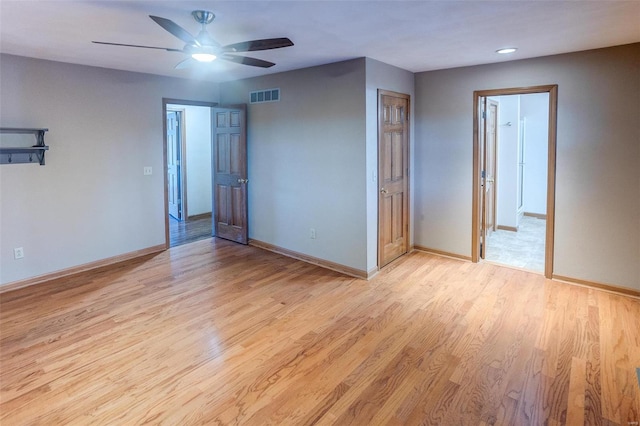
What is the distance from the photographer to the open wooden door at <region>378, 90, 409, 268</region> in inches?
174

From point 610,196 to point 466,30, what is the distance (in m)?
2.26

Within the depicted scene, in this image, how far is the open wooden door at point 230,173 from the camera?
5473 millimetres

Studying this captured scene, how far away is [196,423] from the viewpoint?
208 cm

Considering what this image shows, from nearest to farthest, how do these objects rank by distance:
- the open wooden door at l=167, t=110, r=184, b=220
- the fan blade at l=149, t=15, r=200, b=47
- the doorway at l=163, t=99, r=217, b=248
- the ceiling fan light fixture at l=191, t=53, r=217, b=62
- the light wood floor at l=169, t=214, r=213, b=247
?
the fan blade at l=149, t=15, r=200, b=47
the ceiling fan light fixture at l=191, t=53, r=217, b=62
the light wood floor at l=169, t=214, r=213, b=247
the doorway at l=163, t=99, r=217, b=248
the open wooden door at l=167, t=110, r=184, b=220

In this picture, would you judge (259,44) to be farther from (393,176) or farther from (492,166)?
(492,166)

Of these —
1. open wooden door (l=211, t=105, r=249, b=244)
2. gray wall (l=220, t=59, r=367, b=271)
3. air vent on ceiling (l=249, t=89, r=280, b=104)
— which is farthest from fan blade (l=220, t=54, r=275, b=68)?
open wooden door (l=211, t=105, r=249, b=244)

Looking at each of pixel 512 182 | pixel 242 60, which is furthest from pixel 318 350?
pixel 512 182

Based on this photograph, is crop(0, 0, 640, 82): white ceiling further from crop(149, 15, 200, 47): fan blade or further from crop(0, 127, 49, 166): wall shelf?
crop(0, 127, 49, 166): wall shelf

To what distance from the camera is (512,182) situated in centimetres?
636

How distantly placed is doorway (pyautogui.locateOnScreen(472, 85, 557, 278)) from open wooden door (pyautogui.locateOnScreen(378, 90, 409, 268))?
0.85 metres

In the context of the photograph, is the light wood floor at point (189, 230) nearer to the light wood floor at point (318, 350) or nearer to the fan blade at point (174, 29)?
the light wood floor at point (318, 350)

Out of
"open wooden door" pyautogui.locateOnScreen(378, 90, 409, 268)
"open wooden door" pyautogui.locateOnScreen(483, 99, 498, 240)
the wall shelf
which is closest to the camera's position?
the wall shelf

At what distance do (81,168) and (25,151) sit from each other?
1.93 feet

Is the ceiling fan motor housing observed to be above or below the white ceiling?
below
